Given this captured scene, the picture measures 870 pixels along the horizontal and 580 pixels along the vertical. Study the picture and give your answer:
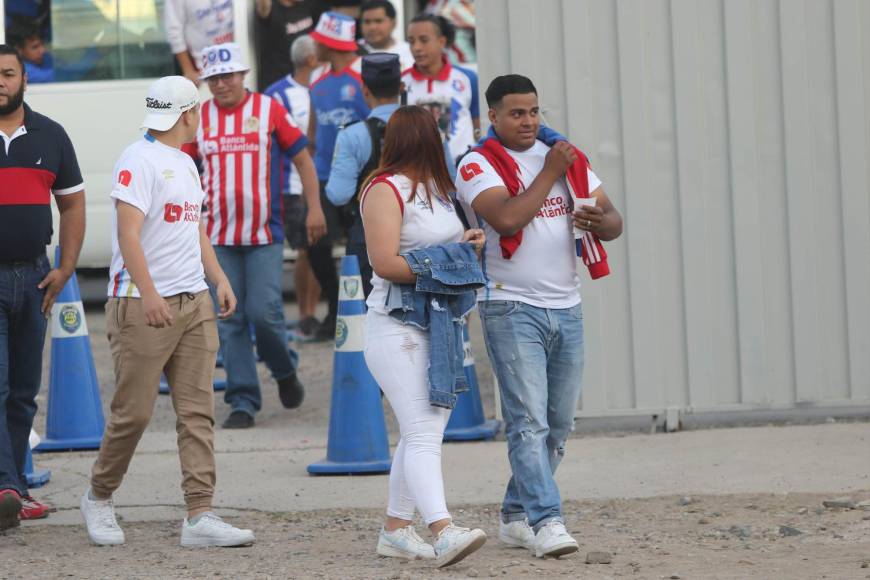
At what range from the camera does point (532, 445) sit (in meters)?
5.62

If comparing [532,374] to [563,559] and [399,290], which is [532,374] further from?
[563,559]

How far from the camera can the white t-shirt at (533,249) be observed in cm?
569

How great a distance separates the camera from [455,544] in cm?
538

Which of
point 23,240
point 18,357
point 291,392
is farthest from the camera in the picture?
point 291,392

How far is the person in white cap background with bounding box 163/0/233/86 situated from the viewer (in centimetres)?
1251

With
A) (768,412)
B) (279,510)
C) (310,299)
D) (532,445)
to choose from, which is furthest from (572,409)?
(310,299)

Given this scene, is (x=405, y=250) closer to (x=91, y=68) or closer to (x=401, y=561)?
(x=401, y=561)

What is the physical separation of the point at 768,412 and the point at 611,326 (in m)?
0.95

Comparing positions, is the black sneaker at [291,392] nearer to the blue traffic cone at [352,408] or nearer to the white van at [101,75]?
the blue traffic cone at [352,408]

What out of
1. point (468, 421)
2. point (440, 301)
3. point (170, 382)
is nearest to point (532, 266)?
point (440, 301)

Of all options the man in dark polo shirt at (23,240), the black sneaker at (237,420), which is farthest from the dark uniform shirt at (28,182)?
the black sneaker at (237,420)

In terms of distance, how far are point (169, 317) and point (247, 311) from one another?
2739 millimetres

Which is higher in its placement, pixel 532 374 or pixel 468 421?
pixel 532 374

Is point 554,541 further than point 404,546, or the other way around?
point 404,546
